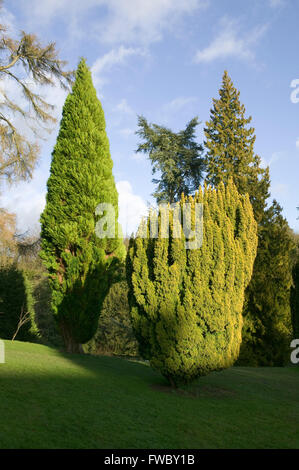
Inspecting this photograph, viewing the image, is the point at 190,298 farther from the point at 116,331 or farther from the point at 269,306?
the point at 116,331

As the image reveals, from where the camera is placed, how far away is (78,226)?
947 centimetres

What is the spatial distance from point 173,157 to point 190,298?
18.1m

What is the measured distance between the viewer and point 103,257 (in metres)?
9.54

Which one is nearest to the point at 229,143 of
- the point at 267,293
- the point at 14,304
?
the point at 267,293

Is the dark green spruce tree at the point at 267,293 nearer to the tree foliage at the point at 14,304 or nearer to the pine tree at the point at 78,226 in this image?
the pine tree at the point at 78,226

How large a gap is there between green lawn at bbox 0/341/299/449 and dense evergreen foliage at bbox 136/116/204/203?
679 inches

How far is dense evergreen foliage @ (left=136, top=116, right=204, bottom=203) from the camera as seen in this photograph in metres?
22.9

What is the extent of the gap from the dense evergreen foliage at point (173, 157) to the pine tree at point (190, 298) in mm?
16731

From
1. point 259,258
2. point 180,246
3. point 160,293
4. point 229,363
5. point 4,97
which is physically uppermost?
point 4,97

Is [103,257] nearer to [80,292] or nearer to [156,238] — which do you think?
[80,292]

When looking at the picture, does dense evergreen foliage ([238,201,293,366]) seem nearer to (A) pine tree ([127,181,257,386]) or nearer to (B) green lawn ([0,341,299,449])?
(B) green lawn ([0,341,299,449])
